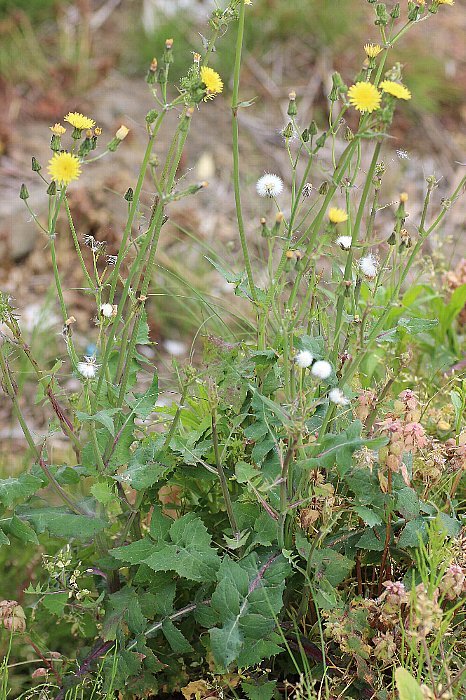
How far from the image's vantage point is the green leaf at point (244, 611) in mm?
1368

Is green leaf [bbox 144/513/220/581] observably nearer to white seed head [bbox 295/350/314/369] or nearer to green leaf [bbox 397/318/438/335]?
white seed head [bbox 295/350/314/369]

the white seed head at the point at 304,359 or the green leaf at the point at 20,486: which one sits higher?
the white seed head at the point at 304,359

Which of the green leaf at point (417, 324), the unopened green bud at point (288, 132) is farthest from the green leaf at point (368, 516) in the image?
the unopened green bud at point (288, 132)

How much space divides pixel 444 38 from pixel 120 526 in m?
4.11

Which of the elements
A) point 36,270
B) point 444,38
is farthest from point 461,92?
point 36,270

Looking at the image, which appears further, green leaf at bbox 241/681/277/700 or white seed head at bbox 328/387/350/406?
green leaf at bbox 241/681/277/700

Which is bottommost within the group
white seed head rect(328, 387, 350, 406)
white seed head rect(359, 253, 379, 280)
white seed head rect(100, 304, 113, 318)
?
white seed head rect(328, 387, 350, 406)

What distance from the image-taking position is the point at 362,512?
1.46m

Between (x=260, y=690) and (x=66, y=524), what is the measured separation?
1.50 ft

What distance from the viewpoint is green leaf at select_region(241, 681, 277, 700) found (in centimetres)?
148

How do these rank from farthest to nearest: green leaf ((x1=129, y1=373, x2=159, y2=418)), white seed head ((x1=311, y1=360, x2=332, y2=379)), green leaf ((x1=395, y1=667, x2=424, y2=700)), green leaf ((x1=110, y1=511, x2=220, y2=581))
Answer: green leaf ((x1=129, y1=373, x2=159, y2=418)) < green leaf ((x1=110, y1=511, x2=220, y2=581)) < white seed head ((x1=311, y1=360, x2=332, y2=379)) < green leaf ((x1=395, y1=667, x2=424, y2=700))

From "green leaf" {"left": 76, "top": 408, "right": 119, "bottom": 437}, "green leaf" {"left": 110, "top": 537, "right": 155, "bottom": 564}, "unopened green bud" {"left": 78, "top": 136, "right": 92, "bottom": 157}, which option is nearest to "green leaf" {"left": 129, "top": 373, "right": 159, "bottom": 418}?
"green leaf" {"left": 76, "top": 408, "right": 119, "bottom": 437}

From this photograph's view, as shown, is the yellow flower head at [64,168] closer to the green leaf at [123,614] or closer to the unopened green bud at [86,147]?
the unopened green bud at [86,147]

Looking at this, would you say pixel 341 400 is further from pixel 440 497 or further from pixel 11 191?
pixel 11 191
